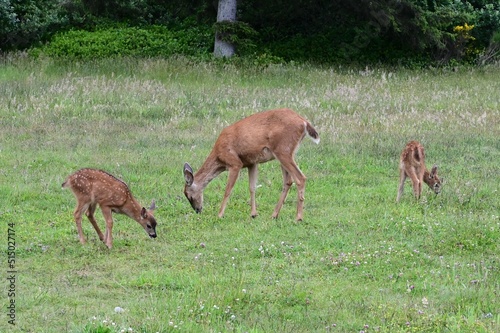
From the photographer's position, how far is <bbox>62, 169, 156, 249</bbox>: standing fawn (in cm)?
1042

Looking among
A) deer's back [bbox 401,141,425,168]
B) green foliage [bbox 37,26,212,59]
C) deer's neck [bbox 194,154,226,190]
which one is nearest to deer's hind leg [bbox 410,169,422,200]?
deer's back [bbox 401,141,425,168]

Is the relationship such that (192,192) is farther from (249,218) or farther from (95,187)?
(95,187)

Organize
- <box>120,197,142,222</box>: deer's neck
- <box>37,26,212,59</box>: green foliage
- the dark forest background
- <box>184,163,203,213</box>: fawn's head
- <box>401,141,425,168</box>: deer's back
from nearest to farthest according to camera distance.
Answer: <box>120,197,142,222</box>: deer's neck, <box>184,163,203,213</box>: fawn's head, <box>401,141,425,168</box>: deer's back, the dark forest background, <box>37,26,212,59</box>: green foliage

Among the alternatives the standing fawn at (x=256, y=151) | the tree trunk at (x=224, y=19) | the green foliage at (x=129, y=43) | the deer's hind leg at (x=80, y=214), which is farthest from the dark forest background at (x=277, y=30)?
the deer's hind leg at (x=80, y=214)

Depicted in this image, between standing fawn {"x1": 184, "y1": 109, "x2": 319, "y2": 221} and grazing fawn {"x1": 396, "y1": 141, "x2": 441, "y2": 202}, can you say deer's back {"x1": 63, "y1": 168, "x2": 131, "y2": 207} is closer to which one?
standing fawn {"x1": 184, "y1": 109, "x2": 319, "y2": 221}

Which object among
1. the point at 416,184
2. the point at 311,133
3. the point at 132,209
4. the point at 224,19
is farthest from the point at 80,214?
the point at 224,19

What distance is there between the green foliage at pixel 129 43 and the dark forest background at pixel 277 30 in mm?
30

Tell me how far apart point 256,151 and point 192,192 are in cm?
104

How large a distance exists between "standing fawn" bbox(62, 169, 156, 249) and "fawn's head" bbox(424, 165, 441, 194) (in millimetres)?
4338

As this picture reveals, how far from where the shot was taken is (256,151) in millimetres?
12047

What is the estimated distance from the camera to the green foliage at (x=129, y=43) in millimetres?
26844

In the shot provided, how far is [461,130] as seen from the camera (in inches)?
670

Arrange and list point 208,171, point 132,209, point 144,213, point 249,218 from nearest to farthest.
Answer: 1. point 144,213
2. point 132,209
3. point 249,218
4. point 208,171

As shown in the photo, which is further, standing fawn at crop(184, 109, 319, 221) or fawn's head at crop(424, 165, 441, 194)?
fawn's head at crop(424, 165, 441, 194)
